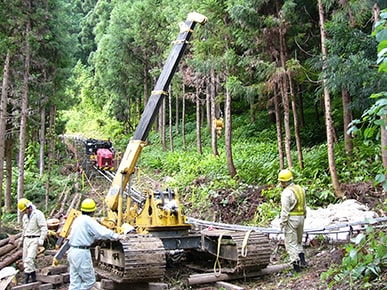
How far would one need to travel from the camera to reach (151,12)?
1193 inches

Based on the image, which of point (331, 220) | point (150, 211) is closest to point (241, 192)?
point (331, 220)

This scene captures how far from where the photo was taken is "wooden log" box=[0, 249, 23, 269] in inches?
420

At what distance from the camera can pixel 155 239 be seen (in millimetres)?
8711

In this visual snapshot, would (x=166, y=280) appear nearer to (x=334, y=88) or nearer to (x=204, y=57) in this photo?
(x=334, y=88)

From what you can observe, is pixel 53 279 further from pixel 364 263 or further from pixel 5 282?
pixel 364 263

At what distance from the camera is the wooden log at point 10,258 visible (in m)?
10.7

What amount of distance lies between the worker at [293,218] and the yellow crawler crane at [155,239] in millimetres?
684

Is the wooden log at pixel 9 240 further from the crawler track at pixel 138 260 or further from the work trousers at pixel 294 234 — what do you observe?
the work trousers at pixel 294 234

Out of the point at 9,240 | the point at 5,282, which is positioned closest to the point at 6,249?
the point at 9,240

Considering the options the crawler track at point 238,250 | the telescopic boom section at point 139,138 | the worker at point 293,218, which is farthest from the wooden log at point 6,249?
the worker at point 293,218

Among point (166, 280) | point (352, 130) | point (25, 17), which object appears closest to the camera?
point (352, 130)

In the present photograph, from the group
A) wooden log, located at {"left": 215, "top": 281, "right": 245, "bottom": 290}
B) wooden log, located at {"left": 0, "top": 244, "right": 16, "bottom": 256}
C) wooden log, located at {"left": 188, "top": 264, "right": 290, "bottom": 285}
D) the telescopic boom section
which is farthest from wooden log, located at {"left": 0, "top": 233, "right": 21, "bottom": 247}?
wooden log, located at {"left": 215, "top": 281, "right": 245, "bottom": 290}

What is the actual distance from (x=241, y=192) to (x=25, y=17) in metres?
9.74

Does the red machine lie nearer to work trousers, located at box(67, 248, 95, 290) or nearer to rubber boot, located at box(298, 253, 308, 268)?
rubber boot, located at box(298, 253, 308, 268)
